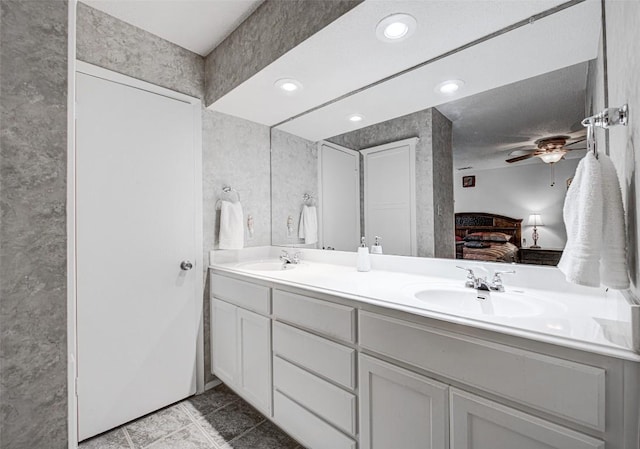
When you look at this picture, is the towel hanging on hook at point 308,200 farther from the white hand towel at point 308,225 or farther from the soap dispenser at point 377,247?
the soap dispenser at point 377,247

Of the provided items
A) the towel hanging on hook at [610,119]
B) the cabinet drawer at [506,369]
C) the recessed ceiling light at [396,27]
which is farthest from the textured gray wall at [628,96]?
the recessed ceiling light at [396,27]

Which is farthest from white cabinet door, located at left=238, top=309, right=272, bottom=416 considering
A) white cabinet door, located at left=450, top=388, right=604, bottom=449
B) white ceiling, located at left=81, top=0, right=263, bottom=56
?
white ceiling, located at left=81, top=0, right=263, bottom=56

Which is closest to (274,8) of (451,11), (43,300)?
(451,11)

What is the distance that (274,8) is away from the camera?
1556mm

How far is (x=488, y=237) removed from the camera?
4.66 feet

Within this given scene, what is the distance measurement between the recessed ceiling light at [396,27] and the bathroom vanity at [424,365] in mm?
1087

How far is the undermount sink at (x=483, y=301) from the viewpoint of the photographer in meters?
1.09

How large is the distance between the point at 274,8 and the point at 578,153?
62.2 inches

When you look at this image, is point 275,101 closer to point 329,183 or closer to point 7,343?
point 329,183

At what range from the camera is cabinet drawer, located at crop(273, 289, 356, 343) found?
1194mm

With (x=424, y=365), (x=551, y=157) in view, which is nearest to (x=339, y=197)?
(x=551, y=157)

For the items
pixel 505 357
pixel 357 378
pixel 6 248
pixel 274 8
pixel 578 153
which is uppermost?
pixel 274 8

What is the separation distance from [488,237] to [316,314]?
0.90 meters

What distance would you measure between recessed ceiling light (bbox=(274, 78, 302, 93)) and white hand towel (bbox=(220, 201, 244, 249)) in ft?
2.93
